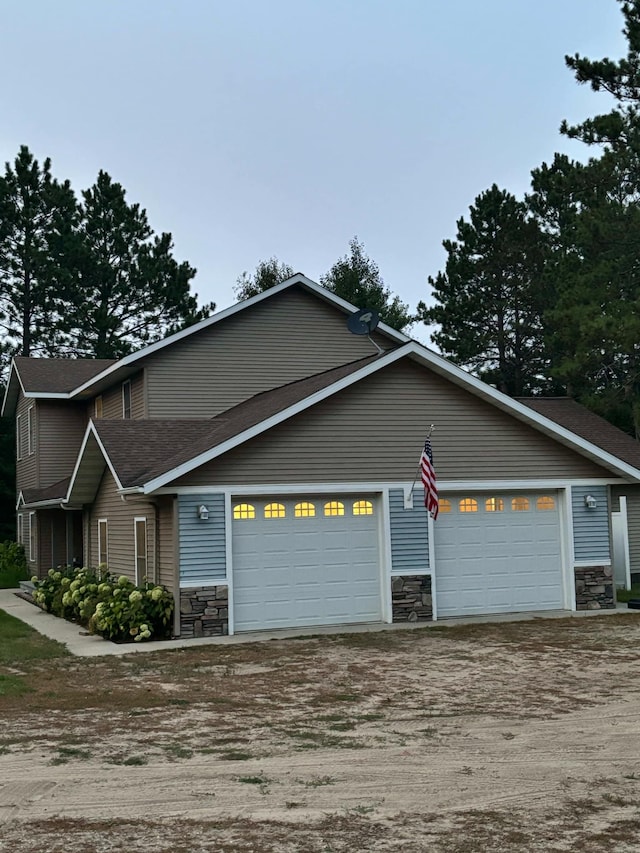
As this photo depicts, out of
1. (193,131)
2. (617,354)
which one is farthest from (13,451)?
(617,354)

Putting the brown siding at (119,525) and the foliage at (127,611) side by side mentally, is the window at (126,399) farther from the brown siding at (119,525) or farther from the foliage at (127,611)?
the foliage at (127,611)

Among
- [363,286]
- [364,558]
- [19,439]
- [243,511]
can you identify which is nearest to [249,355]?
[243,511]

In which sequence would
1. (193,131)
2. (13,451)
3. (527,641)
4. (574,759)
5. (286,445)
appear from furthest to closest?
(13,451), (193,131), (286,445), (527,641), (574,759)

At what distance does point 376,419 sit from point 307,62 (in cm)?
1660

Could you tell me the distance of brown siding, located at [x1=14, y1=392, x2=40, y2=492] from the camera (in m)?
27.7

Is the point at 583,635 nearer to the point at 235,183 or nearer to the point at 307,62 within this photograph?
the point at 307,62

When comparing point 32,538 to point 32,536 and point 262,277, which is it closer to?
point 32,536

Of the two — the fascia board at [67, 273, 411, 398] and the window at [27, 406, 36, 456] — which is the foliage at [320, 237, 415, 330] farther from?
the fascia board at [67, 273, 411, 398]

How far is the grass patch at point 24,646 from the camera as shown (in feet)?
45.0

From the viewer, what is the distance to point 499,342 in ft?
123

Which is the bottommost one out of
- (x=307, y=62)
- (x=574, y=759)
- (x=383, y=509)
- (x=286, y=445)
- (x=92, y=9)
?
(x=574, y=759)

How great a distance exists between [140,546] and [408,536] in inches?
192

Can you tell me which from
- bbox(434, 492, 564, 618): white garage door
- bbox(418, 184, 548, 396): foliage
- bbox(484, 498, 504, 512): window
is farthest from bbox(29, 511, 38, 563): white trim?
bbox(418, 184, 548, 396): foliage

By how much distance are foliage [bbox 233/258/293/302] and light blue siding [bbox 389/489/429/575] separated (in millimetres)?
37371
